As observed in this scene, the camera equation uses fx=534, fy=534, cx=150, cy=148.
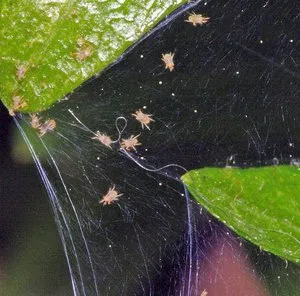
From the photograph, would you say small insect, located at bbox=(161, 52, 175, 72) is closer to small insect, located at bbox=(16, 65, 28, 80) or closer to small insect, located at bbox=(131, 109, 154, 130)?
small insect, located at bbox=(131, 109, 154, 130)

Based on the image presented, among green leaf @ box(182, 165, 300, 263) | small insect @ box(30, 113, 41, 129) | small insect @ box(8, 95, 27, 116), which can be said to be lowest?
green leaf @ box(182, 165, 300, 263)

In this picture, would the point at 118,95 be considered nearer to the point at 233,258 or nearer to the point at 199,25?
the point at 199,25

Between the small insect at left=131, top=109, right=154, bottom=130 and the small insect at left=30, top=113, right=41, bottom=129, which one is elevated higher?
the small insect at left=30, top=113, right=41, bottom=129

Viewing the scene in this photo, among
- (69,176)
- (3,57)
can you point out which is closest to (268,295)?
(69,176)

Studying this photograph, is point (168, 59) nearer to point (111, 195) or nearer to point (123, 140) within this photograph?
point (123, 140)

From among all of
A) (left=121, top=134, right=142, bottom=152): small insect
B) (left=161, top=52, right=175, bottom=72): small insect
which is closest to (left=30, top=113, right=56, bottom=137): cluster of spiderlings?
(left=121, top=134, right=142, bottom=152): small insect

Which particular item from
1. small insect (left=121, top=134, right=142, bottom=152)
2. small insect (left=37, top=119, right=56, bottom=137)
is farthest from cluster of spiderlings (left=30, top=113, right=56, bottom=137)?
small insect (left=121, top=134, right=142, bottom=152)

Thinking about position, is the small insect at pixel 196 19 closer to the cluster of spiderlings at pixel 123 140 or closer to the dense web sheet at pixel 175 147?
the dense web sheet at pixel 175 147
